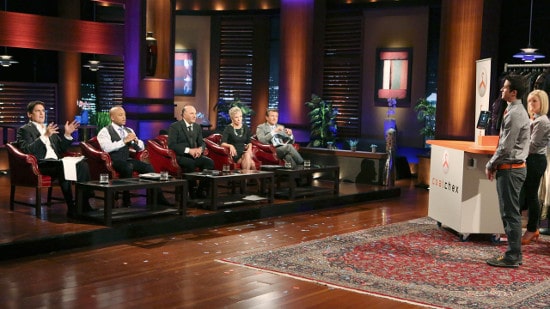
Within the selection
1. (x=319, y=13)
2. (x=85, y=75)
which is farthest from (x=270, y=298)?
(x=85, y=75)

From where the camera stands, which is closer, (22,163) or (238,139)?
(22,163)

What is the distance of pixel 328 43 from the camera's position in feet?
43.5

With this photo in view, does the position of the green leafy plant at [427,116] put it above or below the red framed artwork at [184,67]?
below

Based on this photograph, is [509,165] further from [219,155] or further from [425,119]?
[425,119]

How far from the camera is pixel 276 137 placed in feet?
31.9

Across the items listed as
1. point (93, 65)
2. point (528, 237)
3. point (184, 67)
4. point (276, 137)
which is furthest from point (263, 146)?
point (184, 67)

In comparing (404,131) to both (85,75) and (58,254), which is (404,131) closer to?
(85,75)

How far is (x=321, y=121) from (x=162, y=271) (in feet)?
22.8

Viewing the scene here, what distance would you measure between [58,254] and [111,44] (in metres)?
6.12

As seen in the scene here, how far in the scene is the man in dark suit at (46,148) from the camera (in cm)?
696

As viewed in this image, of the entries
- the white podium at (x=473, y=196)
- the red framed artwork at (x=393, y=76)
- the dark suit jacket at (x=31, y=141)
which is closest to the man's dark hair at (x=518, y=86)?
the white podium at (x=473, y=196)

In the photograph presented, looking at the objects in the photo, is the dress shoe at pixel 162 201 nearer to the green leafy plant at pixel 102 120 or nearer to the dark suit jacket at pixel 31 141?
the dark suit jacket at pixel 31 141

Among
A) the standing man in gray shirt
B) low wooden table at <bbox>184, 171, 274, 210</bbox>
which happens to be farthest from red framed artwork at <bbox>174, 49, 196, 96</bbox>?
the standing man in gray shirt

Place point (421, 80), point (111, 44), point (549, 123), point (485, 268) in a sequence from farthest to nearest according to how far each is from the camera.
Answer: point (421, 80)
point (111, 44)
point (549, 123)
point (485, 268)
